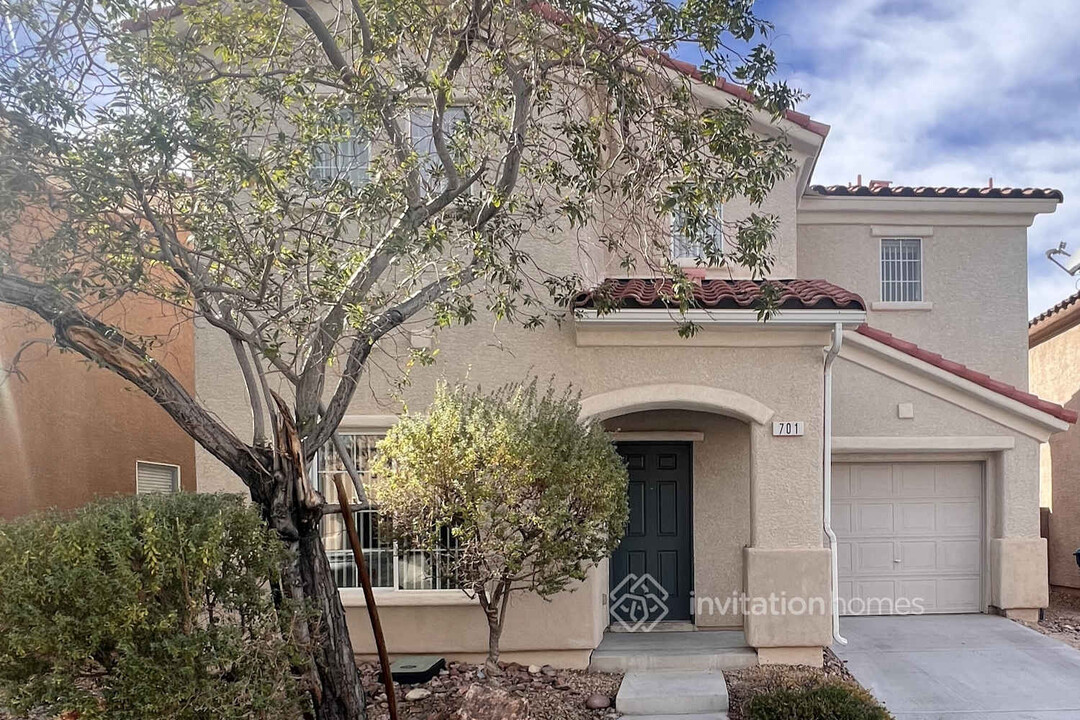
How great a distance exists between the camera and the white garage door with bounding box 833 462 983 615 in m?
12.2

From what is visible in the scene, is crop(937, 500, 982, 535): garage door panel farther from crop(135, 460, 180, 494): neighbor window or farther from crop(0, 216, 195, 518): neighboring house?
crop(135, 460, 180, 494): neighbor window

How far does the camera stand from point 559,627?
912 cm

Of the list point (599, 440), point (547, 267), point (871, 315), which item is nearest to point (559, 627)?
point (599, 440)

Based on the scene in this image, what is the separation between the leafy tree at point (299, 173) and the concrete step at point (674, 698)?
9.06 ft

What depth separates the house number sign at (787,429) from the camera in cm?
923

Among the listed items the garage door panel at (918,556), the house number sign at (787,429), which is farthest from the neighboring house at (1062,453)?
the house number sign at (787,429)

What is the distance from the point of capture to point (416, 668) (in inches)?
336

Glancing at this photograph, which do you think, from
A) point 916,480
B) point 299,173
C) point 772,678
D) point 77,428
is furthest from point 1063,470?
point 77,428

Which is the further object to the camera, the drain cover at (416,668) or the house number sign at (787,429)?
the house number sign at (787,429)

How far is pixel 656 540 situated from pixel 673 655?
2099 millimetres

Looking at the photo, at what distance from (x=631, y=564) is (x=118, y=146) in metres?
7.97

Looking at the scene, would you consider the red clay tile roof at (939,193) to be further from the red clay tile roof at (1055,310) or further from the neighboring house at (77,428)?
the neighboring house at (77,428)
